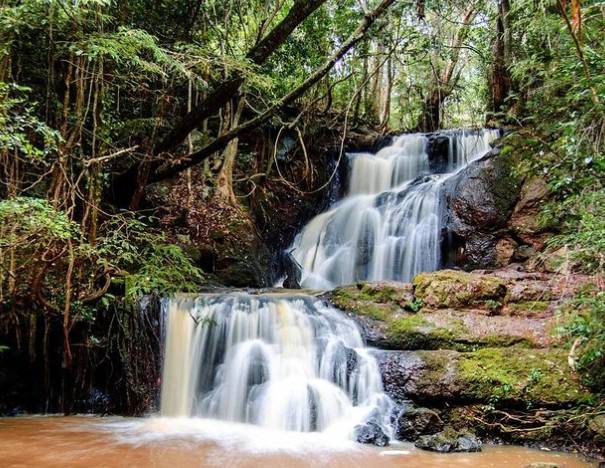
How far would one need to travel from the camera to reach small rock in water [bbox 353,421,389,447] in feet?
16.4

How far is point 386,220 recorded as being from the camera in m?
10.5

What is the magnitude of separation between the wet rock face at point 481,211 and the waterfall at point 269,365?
3846mm

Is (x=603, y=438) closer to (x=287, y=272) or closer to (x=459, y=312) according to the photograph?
(x=459, y=312)

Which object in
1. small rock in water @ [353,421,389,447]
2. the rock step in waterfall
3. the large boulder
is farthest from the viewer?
the large boulder

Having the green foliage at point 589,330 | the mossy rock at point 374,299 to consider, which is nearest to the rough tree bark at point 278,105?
the mossy rock at point 374,299

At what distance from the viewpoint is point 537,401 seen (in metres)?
5.25

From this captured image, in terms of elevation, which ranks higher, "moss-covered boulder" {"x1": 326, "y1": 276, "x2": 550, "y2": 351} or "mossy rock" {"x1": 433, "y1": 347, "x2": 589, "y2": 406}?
"moss-covered boulder" {"x1": 326, "y1": 276, "x2": 550, "y2": 351}

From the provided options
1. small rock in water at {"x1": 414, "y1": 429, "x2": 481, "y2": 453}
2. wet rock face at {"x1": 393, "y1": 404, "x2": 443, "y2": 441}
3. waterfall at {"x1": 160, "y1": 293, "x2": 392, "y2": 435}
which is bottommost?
small rock in water at {"x1": 414, "y1": 429, "x2": 481, "y2": 453}

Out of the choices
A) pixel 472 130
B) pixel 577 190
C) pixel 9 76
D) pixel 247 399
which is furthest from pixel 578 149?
pixel 472 130

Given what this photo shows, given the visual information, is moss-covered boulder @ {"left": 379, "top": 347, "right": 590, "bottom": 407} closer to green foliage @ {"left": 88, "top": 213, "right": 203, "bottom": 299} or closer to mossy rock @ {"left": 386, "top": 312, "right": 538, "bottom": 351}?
mossy rock @ {"left": 386, "top": 312, "right": 538, "bottom": 351}

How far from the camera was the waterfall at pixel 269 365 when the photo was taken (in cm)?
569

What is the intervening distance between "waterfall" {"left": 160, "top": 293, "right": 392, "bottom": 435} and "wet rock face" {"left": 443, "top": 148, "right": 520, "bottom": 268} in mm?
3846

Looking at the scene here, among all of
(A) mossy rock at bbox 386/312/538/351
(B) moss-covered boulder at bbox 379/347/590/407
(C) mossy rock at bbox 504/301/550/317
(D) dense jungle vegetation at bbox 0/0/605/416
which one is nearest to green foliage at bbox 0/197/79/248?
(D) dense jungle vegetation at bbox 0/0/605/416

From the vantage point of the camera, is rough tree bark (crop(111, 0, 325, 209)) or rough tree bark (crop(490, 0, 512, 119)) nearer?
rough tree bark (crop(111, 0, 325, 209))
